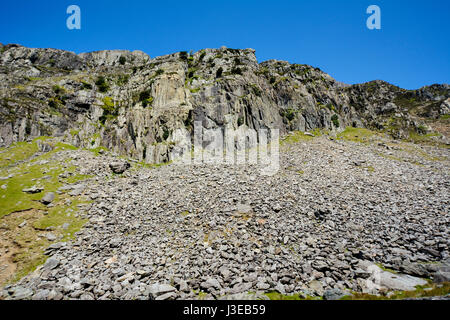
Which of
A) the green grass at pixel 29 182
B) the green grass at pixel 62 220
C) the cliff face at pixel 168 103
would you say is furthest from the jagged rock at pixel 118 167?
the cliff face at pixel 168 103

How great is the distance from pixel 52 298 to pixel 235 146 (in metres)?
38.2

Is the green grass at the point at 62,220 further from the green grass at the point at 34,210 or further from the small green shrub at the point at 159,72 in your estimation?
the small green shrub at the point at 159,72

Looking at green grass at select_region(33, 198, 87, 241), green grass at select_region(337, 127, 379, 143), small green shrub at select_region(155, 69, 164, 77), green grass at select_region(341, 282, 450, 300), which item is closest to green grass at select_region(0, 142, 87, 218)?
green grass at select_region(33, 198, 87, 241)

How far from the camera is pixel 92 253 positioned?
16109mm

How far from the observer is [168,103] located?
49.5 meters

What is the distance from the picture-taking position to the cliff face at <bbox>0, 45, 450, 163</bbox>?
46.9 meters

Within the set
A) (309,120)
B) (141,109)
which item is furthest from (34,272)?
(309,120)

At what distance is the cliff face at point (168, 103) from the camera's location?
46.9 m

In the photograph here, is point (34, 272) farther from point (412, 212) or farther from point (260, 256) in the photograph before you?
point (412, 212)

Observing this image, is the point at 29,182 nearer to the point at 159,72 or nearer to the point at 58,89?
the point at 159,72

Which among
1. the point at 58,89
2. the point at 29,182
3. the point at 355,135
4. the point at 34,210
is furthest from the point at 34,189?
the point at 355,135

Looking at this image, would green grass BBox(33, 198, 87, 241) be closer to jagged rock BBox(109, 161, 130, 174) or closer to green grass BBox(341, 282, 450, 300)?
jagged rock BBox(109, 161, 130, 174)

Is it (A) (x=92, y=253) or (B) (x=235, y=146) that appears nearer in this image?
(A) (x=92, y=253)

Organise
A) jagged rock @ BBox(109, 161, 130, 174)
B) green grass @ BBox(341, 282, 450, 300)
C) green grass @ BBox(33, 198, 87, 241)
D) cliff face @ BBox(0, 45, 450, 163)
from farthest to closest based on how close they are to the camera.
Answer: cliff face @ BBox(0, 45, 450, 163) → jagged rock @ BBox(109, 161, 130, 174) → green grass @ BBox(33, 198, 87, 241) → green grass @ BBox(341, 282, 450, 300)
